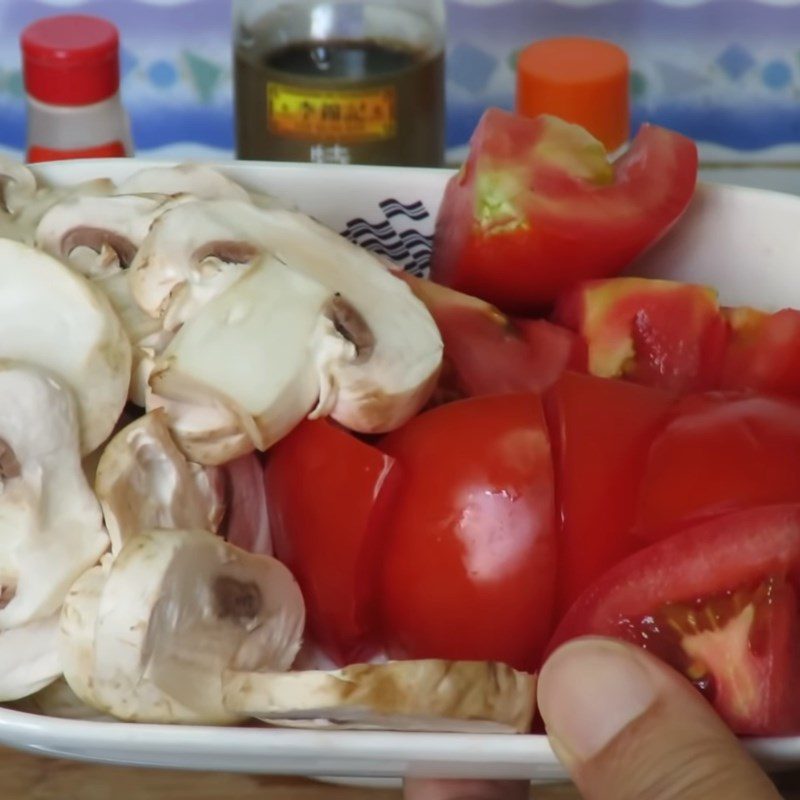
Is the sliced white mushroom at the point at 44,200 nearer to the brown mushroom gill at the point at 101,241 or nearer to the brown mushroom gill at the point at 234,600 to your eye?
the brown mushroom gill at the point at 101,241

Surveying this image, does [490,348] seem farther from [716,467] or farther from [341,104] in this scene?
[341,104]

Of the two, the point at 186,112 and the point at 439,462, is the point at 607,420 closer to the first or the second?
the point at 439,462

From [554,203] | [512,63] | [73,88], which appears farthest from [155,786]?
[512,63]

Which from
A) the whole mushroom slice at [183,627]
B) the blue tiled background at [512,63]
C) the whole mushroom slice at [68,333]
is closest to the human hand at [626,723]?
the whole mushroom slice at [183,627]

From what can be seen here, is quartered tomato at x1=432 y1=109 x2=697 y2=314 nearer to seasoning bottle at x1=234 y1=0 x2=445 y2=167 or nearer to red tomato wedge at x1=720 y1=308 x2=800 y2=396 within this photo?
red tomato wedge at x1=720 y1=308 x2=800 y2=396

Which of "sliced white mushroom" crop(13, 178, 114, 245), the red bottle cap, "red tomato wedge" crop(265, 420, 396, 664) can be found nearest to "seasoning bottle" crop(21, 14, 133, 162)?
the red bottle cap

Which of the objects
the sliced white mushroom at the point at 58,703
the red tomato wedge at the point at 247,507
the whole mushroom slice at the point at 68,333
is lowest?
the sliced white mushroom at the point at 58,703

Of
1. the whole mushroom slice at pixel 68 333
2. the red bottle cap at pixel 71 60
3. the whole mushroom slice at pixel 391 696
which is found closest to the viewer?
the whole mushroom slice at pixel 391 696

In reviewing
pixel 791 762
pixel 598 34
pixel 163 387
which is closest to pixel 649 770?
pixel 791 762
